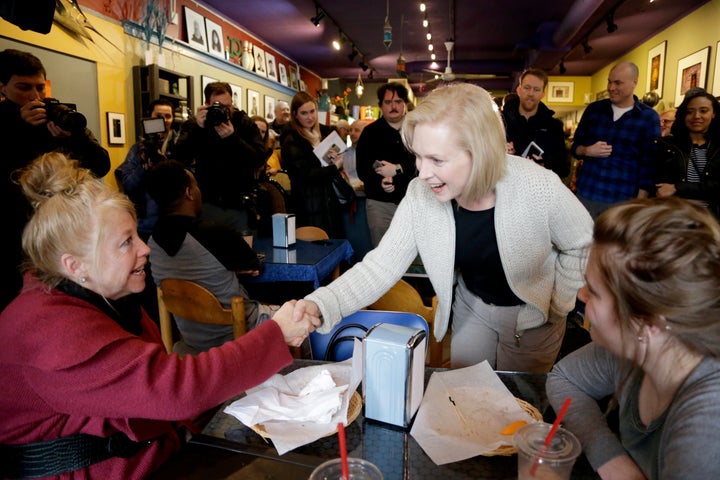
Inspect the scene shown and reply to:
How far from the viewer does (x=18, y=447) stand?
3.41 ft

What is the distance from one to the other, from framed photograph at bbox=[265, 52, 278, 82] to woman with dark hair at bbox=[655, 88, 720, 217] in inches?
265

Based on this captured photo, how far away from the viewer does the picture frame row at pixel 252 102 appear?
7.29 m

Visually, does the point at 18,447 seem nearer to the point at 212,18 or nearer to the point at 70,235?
the point at 70,235

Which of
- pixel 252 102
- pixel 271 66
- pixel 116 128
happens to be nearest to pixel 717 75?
pixel 252 102

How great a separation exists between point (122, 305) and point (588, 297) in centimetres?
111

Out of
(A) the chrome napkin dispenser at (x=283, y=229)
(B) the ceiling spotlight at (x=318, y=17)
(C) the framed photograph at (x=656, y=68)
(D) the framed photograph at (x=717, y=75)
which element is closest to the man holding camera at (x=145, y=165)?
(A) the chrome napkin dispenser at (x=283, y=229)

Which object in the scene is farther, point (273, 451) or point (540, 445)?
point (273, 451)

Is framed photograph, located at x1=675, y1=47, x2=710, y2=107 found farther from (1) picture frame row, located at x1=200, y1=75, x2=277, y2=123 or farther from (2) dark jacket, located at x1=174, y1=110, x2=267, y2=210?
(1) picture frame row, located at x1=200, y1=75, x2=277, y2=123

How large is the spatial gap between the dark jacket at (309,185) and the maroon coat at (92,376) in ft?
9.66

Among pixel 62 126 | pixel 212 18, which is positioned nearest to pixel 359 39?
pixel 212 18

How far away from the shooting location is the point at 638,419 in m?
0.98

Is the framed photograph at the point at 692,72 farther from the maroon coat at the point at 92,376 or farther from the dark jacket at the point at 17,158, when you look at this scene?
the maroon coat at the point at 92,376

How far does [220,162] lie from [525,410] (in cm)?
284

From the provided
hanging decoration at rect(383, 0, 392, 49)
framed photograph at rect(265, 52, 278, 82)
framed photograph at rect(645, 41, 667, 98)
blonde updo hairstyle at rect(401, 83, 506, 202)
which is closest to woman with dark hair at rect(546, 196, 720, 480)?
blonde updo hairstyle at rect(401, 83, 506, 202)
